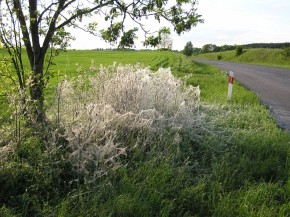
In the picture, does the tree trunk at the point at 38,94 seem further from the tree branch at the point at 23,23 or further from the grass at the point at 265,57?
the grass at the point at 265,57

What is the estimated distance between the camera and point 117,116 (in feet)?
16.7

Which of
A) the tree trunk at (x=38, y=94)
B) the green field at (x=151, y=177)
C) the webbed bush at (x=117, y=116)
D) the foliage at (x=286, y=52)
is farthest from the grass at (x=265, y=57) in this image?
the tree trunk at (x=38, y=94)

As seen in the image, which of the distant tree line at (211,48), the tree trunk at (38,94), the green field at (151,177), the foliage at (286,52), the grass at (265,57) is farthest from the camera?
the distant tree line at (211,48)

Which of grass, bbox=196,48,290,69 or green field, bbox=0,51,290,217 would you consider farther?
grass, bbox=196,48,290,69

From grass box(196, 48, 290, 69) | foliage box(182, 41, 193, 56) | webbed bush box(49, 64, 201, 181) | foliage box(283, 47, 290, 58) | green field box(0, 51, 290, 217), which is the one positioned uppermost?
webbed bush box(49, 64, 201, 181)

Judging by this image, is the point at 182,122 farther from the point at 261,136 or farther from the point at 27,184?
the point at 27,184

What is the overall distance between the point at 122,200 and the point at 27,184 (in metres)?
1.15

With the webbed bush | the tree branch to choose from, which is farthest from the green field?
the tree branch

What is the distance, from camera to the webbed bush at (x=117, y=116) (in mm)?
4406

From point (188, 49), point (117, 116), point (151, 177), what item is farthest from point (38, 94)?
point (188, 49)

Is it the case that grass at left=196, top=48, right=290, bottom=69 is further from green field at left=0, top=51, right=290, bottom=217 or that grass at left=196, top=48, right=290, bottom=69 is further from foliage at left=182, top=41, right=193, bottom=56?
green field at left=0, top=51, right=290, bottom=217

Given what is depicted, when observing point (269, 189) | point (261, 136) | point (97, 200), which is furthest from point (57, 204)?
point (261, 136)

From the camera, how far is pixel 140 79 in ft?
20.0

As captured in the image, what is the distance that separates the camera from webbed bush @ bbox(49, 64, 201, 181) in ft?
14.5
